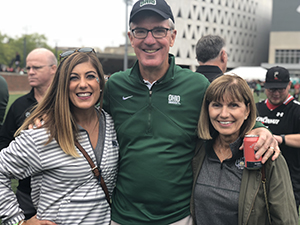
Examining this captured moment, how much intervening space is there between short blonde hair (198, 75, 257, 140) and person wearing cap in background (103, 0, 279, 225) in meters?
0.11

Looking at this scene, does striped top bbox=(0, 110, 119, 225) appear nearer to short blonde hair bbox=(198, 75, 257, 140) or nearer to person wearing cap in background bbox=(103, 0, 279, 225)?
person wearing cap in background bbox=(103, 0, 279, 225)

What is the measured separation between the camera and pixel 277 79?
4730 millimetres

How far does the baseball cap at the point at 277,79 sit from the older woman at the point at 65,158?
2.89 meters

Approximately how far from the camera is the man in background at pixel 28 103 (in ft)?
11.4

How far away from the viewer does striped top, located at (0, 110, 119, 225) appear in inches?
95.3

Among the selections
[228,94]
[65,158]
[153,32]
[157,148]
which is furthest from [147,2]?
[65,158]

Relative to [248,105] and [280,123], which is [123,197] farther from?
[280,123]

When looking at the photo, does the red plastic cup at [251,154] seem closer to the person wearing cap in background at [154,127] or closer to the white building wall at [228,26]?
the person wearing cap in background at [154,127]

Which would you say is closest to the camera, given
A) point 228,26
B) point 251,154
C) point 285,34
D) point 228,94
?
point 251,154

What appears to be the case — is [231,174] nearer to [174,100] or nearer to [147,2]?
[174,100]

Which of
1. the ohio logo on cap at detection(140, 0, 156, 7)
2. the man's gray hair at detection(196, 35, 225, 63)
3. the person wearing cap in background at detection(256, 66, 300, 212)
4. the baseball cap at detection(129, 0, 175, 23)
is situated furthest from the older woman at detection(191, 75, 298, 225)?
the man's gray hair at detection(196, 35, 225, 63)

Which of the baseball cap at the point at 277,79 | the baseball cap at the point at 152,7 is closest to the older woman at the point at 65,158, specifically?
the baseball cap at the point at 152,7

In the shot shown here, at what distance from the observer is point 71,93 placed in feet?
8.56

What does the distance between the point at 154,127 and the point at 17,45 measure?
277 feet
